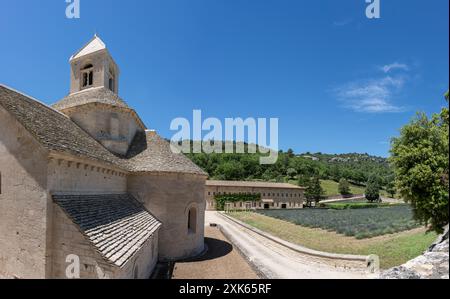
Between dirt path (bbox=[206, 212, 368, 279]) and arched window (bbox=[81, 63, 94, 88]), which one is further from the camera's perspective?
arched window (bbox=[81, 63, 94, 88])

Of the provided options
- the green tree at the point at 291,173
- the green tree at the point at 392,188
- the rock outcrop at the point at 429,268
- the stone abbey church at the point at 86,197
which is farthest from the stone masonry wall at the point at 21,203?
the green tree at the point at 291,173

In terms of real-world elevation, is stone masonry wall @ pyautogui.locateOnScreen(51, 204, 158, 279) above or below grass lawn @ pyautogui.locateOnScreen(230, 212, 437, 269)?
above

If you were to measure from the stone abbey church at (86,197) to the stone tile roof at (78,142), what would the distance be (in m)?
0.07

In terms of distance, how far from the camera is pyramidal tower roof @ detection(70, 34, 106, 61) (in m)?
20.8

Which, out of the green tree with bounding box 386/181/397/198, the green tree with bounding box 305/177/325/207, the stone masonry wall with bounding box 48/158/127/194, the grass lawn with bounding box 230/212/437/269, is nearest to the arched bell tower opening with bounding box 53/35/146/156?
the stone masonry wall with bounding box 48/158/127/194

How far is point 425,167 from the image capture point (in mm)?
12195

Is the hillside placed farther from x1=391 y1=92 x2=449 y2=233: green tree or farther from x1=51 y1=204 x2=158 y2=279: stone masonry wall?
x1=51 y1=204 x2=158 y2=279: stone masonry wall

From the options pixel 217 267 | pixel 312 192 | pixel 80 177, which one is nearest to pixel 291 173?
pixel 312 192

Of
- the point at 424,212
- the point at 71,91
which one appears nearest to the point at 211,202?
the point at 71,91

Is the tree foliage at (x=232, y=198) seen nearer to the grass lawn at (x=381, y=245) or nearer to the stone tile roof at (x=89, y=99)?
the grass lawn at (x=381, y=245)

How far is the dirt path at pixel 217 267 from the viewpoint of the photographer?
14375 mm

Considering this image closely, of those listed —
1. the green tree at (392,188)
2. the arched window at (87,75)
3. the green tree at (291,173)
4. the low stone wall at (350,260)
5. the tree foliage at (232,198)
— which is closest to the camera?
the green tree at (392,188)

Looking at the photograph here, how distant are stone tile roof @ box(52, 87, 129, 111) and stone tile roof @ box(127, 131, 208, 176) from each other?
311 cm
